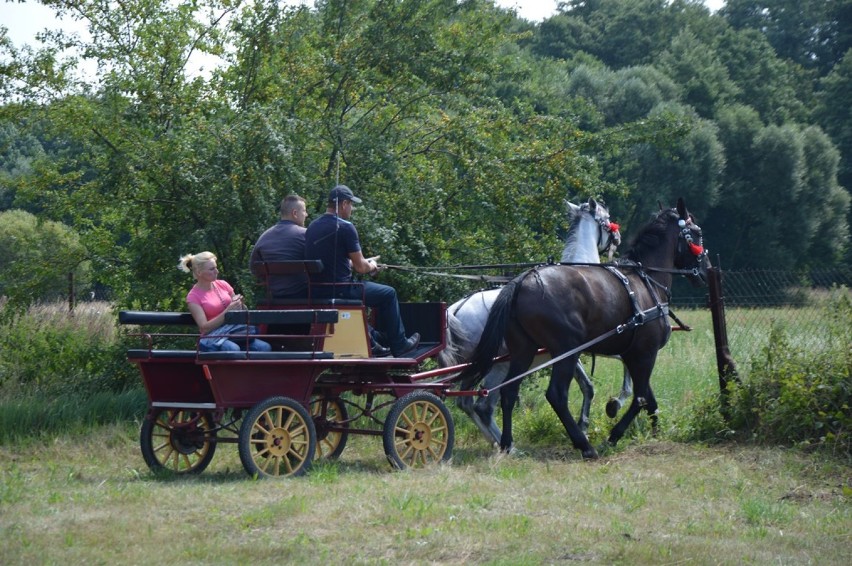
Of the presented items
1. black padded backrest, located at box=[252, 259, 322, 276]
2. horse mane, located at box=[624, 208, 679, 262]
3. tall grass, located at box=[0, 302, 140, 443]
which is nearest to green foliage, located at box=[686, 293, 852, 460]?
horse mane, located at box=[624, 208, 679, 262]

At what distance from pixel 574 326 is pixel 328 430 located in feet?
7.92

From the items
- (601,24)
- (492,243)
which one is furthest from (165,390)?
(601,24)

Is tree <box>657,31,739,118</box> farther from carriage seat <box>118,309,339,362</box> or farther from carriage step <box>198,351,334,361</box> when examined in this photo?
carriage step <box>198,351,334,361</box>

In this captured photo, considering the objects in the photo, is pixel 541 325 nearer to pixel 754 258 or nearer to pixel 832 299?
pixel 832 299

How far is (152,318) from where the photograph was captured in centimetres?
873

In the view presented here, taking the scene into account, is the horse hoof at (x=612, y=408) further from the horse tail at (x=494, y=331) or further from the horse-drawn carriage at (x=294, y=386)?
the horse tail at (x=494, y=331)

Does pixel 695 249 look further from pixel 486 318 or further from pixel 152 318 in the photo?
pixel 152 318

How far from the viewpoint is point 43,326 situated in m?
13.6

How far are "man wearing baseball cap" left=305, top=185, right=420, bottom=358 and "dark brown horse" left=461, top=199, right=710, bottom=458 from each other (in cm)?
125

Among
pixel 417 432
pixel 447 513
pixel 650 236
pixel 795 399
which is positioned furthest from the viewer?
pixel 650 236

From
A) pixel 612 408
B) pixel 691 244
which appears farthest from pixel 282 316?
pixel 691 244

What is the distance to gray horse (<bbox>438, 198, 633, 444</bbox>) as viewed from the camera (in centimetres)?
1059

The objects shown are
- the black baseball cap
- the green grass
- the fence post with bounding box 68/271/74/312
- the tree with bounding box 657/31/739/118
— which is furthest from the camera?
the tree with bounding box 657/31/739/118

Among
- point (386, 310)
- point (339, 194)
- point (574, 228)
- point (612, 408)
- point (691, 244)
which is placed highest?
point (339, 194)
